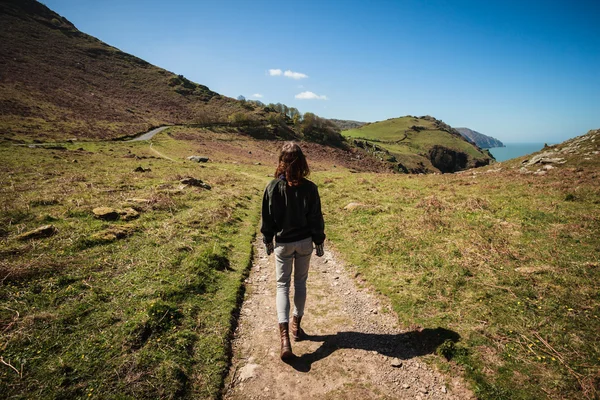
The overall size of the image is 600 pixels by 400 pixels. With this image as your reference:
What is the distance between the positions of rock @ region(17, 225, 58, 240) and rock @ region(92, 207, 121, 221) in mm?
1885

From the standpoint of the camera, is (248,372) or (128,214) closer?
(248,372)

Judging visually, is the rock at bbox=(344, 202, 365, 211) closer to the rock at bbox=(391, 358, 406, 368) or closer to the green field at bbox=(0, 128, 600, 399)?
the green field at bbox=(0, 128, 600, 399)

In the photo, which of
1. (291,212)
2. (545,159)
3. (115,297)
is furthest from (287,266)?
(545,159)

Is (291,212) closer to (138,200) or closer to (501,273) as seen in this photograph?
(501,273)

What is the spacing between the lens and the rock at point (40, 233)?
8.40 m

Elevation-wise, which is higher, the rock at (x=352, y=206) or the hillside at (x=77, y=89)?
the hillside at (x=77, y=89)

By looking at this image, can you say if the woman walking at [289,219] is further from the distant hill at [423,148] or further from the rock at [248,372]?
the distant hill at [423,148]

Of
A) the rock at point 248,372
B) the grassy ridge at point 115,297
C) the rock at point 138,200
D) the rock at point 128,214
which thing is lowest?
the rock at point 248,372

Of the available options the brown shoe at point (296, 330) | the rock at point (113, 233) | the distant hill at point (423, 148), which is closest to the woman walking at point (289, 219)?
→ the brown shoe at point (296, 330)

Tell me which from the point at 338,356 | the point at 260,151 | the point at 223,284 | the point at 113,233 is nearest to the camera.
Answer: the point at 338,356

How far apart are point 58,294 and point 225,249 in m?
5.06

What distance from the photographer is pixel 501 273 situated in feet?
24.4

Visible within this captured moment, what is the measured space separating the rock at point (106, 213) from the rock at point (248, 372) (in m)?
9.41

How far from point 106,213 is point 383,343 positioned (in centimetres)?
1190
